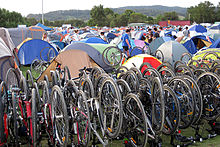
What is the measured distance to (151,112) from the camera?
4434 mm

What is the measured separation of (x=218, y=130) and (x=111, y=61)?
246 inches

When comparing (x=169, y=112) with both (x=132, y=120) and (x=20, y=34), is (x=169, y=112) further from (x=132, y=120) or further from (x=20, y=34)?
(x=20, y=34)

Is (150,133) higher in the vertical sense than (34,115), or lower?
lower

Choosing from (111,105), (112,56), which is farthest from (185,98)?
(112,56)

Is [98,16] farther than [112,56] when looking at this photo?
Yes

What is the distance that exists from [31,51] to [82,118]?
9.66m

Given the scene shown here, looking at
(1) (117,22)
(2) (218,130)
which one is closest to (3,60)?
(2) (218,130)

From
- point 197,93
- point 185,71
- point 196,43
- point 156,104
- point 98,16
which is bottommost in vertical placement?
point 156,104

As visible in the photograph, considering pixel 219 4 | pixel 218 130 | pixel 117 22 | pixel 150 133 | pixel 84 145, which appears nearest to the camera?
pixel 84 145

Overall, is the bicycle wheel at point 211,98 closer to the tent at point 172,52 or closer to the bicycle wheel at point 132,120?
the bicycle wheel at point 132,120

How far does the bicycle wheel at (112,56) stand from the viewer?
10003mm

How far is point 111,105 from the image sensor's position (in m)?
4.49

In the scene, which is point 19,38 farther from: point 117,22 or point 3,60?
point 117,22

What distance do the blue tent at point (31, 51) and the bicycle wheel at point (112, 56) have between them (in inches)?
146
